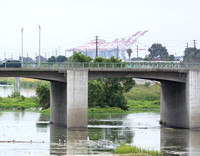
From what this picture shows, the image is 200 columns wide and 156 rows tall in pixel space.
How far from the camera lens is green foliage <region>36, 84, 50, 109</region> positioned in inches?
4483

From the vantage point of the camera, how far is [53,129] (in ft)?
263

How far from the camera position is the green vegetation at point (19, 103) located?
4743 inches

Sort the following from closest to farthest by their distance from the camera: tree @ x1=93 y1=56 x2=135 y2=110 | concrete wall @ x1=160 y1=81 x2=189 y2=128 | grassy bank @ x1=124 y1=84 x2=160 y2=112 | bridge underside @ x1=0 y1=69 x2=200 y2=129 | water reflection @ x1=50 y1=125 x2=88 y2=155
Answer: water reflection @ x1=50 y1=125 x2=88 y2=155, bridge underside @ x1=0 y1=69 x2=200 y2=129, concrete wall @ x1=160 y1=81 x2=189 y2=128, tree @ x1=93 y1=56 x2=135 y2=110, grassy bank @ x1=124 y1=84 x2=160 y2=112

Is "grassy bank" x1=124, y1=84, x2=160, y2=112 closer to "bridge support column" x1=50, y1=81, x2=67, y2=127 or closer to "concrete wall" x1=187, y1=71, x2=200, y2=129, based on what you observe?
"bridge support column" x1=50, y1=81, x2=67, y2=127

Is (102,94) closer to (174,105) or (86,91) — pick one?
(174,105)

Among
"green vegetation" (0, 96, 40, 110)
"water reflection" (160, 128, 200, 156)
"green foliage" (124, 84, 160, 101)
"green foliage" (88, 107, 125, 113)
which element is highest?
"green foliage" (124, 84, 160, 101)

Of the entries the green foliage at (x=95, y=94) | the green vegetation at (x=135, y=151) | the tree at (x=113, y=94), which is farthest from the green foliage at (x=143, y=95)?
the green vegetation at (x=135, y=151)

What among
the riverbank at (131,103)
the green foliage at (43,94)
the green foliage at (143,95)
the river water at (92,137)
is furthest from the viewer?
the green foliage at (143,95)

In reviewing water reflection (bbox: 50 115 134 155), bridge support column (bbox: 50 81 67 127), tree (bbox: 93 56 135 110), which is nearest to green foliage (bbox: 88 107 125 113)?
tree (bbox: 93 56 135 110)

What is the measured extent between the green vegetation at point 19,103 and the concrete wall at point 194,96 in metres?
49.3

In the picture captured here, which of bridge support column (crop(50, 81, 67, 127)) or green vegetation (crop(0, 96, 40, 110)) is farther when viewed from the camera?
green vegetation (crop(0, 96, 40, 110))

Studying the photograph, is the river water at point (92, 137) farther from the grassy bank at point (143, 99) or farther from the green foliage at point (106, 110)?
the grassy bank at point (143, 99)

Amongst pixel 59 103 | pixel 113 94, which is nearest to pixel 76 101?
pixel 59 103

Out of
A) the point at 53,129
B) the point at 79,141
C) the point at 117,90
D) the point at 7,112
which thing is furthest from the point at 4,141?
the point at 117,90
